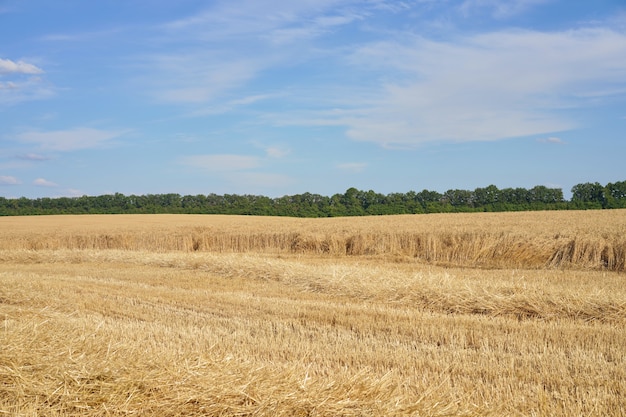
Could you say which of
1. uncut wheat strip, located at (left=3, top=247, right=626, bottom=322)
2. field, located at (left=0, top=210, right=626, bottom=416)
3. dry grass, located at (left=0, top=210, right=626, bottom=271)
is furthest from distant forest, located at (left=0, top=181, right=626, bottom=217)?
uncut wheat strip, located at (left=3, top=247, right=626, bottom=322)

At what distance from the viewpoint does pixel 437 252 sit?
67.5ft

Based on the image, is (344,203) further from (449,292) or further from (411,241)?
(449,292)

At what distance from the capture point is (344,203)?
224ft

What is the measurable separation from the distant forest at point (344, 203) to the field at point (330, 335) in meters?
42.3

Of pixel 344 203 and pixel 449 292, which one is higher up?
pixel 344 203

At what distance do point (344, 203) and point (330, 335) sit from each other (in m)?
60.4

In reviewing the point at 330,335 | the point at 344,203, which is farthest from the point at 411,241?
the point at 344,203

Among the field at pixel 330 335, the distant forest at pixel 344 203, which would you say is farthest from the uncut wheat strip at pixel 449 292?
the distant forest at pixel 344 203

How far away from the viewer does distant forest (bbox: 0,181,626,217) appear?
A: 199ft

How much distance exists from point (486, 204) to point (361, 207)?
14413 mm

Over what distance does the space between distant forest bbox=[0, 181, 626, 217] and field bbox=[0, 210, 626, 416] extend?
42293 millimetres

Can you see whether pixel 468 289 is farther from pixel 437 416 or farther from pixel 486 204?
pixel 486 204

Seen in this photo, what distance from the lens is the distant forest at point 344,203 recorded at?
199 feet

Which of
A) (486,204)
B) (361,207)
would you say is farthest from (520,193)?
(361,207)
